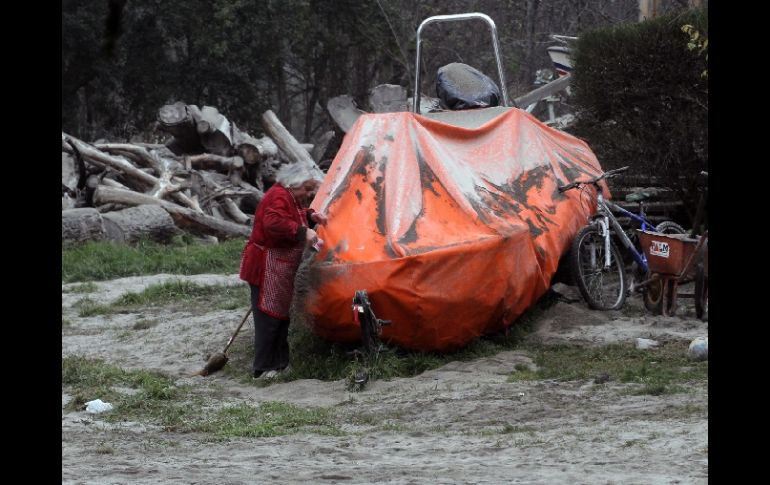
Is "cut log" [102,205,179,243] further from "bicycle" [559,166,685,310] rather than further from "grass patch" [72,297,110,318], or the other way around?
"bicycle" [559,166,685,310]

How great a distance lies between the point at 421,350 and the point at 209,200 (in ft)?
36.5

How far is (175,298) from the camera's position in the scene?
12461 millimetres

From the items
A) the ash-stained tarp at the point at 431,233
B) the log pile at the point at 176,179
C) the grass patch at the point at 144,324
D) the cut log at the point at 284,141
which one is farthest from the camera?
the cut log at the point at 284,141

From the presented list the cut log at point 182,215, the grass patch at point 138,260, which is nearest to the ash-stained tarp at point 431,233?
the grass patch at point 138,260

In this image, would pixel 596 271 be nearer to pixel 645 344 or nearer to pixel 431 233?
pixel 645 344

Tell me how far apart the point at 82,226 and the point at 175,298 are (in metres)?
3.93

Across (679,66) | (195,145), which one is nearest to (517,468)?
(679,66)

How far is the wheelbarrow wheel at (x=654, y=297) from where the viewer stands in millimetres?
9570

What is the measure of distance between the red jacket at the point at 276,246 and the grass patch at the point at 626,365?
168 centimetres

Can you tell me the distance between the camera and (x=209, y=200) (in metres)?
18.8

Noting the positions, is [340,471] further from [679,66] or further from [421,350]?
[679,66]

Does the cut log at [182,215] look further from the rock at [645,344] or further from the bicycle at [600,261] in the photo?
the rock at [645,344]

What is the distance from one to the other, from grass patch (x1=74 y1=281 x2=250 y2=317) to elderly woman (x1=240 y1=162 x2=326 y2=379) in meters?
3.24

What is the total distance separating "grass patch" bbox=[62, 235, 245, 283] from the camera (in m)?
14.3
